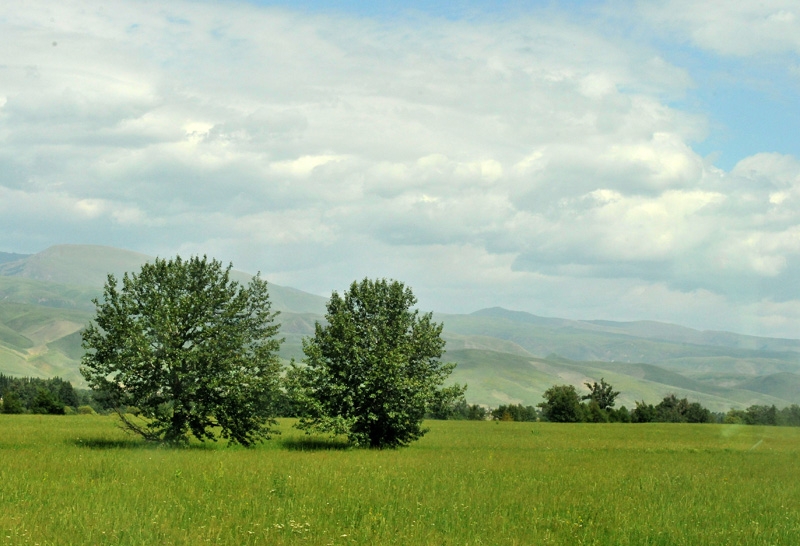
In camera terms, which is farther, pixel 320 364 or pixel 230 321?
pixel 320 364

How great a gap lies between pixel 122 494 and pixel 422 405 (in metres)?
21.2

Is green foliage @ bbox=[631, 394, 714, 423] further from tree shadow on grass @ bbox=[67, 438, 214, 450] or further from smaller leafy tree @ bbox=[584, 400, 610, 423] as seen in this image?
tree shadow on grass @ bbox=[67, 438, 214, 450]

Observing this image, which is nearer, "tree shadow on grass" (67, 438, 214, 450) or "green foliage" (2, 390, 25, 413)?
"tree shadow on grass" (67, 438, 214, 450)

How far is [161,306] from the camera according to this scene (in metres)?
35.0

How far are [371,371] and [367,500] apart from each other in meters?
18.0

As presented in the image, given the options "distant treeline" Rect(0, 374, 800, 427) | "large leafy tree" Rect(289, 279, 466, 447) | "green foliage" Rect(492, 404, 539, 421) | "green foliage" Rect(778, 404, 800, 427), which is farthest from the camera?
"green foliage" Rect(492, 404, 539, 421)

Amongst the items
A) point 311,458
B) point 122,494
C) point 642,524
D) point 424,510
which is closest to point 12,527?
point 122,494

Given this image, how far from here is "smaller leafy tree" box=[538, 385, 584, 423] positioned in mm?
120625

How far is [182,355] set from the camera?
33688 mm

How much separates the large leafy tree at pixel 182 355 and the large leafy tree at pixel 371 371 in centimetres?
281

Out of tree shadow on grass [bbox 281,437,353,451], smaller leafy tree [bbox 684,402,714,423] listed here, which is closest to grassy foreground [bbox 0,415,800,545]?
tree shadow on grass [bbox 281,437,353,451]

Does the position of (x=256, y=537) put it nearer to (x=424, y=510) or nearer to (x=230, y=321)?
(x=424, y=510)

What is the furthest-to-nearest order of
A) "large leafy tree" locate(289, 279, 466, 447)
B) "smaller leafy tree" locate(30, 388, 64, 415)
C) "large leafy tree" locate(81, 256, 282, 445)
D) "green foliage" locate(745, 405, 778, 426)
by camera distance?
"green foliage" locate(745, 405, 778, 426)
"smaller leafy tree" locate(30, 388, 64, 415)
"large leafy tree" locate(289, 279, 466, 447)
"large leafy tree" locate(81, 256, 282, 445)

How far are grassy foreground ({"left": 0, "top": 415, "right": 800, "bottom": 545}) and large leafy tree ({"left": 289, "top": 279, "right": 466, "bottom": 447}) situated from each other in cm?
403
